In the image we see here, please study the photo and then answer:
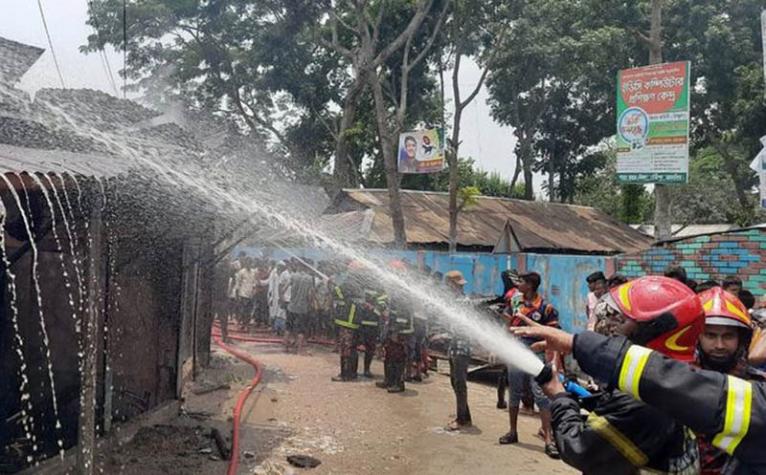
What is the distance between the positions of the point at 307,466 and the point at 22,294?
308 cm

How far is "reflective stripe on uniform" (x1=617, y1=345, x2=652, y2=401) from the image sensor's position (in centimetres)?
203

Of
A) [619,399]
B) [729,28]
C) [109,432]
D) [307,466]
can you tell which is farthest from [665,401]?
[729,28]

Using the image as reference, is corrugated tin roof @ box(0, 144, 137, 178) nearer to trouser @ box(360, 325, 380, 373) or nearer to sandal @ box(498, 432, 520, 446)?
sandal @ box(498, 432, 520, 446)

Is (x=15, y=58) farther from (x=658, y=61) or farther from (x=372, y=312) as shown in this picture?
(x=658, y=61)

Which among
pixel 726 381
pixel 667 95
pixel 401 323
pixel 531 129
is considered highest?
pixel 531 129

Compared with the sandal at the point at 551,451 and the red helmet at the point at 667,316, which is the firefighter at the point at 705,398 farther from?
the sandal at the point at 551,451

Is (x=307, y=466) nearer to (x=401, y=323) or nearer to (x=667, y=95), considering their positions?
(x=401, y=323)

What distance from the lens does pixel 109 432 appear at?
659 centimetres

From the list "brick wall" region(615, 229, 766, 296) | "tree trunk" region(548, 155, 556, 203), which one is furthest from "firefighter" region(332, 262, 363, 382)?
"tree trunk" region(548, 155, 556, 203)

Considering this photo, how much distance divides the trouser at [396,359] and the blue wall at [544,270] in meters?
3.87

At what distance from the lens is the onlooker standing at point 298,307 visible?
14.5m

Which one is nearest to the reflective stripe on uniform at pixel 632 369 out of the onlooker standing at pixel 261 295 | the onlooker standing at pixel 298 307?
the onlooker standing at pixel 298 307

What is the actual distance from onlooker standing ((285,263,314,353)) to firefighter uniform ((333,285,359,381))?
327cm

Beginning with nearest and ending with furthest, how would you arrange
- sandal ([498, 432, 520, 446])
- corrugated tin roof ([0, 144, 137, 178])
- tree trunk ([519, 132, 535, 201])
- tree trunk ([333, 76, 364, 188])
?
corrugated tin roof ([0, 144, 137, 178])
sandal ([498, 432, 520, 446])
tree trunk ([333, 76, 364, 188])
tree trunk ([519, 132, 535, 201])
